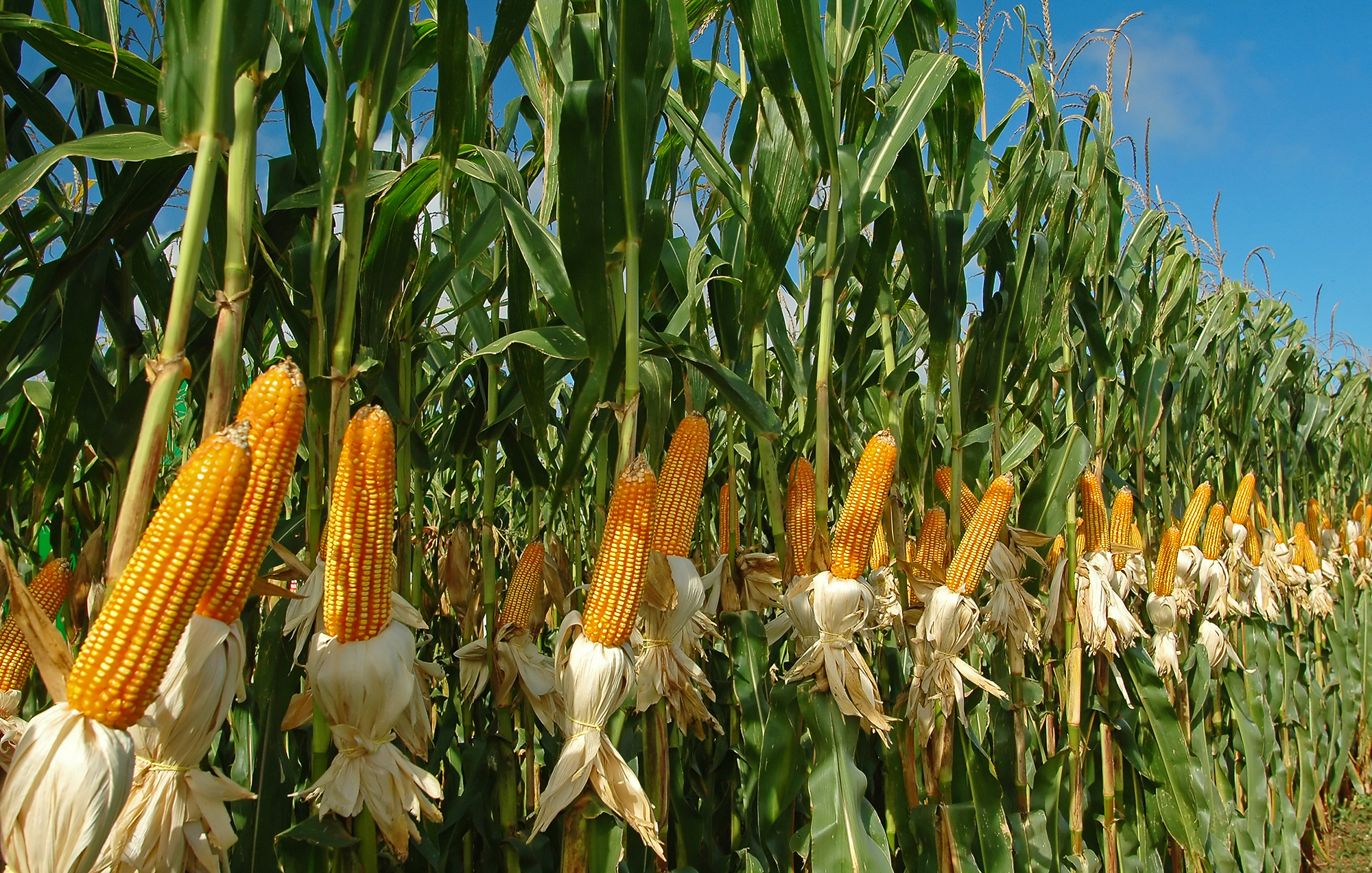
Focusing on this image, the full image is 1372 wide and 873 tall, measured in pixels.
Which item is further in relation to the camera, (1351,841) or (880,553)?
(1351,841)

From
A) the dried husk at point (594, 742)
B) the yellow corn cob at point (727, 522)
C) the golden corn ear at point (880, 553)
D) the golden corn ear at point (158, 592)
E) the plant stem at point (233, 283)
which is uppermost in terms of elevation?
the plant stem at point (233, 283)

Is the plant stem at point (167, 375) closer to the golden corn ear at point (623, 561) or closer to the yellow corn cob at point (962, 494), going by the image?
the golden corn ear at point (623, 561)

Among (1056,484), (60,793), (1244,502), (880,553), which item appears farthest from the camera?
(1244,502)

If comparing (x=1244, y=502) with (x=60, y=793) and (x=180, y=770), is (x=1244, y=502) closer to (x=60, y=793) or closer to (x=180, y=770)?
(x=180, y=770)

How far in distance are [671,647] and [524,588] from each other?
671 millimetres

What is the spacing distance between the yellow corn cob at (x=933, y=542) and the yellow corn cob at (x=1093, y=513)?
1.04 meters

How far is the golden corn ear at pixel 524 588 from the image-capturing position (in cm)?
255

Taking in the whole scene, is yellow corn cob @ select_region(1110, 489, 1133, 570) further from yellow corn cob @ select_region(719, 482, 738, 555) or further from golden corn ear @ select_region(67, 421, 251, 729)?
golden corn ear @ select_region(67, 421, 251, 729)

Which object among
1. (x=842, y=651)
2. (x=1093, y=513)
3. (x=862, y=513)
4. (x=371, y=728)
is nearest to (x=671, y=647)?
(x=842, y=651)

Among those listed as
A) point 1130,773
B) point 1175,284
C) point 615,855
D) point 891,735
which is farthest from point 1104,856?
point 1175,284

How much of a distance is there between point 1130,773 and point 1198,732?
1.07m

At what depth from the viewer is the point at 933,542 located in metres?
2.87

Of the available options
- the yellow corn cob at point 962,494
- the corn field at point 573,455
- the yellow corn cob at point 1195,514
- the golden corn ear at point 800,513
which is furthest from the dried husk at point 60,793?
the yellow corn cob at point 1195,514

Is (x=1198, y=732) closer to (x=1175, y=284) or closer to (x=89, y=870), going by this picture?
(x=1175, y=284)
